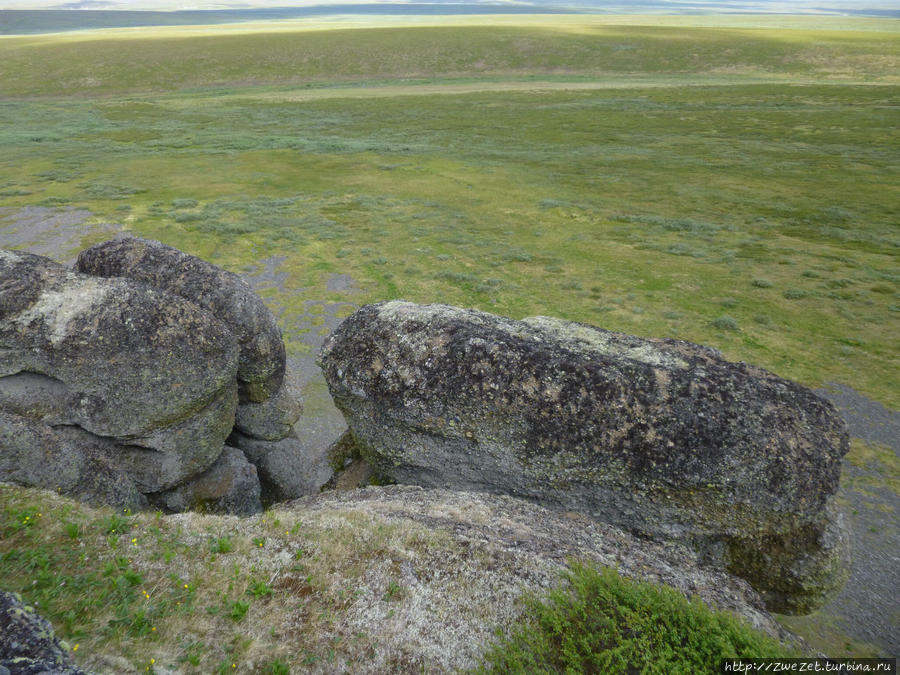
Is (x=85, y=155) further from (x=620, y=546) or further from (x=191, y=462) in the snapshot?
(x=620, y=546)

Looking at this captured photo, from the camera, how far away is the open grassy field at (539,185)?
2764cm

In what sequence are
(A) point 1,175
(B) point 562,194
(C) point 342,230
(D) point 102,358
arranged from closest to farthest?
1. (D) point 102,358
2. (C) point 342,230
3. (B) point 562,194
4. (A) point 1,175

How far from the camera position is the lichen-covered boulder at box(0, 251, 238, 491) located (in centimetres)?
1162

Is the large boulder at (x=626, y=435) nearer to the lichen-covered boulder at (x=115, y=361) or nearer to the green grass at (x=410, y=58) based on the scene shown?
the lichen-covered boulder at (x=115, y=361)

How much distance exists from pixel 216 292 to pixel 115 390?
13.3 ft

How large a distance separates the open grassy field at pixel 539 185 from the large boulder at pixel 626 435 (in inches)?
490

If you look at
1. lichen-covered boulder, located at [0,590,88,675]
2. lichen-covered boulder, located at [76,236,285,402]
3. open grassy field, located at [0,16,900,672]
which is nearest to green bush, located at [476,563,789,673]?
open grassy field, located at [0,16,900,672]

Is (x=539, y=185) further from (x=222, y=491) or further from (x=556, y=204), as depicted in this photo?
(x=222, y=491)

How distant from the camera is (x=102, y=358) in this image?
1183 centimetres

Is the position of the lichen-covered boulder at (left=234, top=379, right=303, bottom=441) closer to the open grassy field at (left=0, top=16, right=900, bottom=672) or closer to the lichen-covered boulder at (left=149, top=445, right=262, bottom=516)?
the lichen-covered boulder at (left=149, top=445, right=262, bottom=516)

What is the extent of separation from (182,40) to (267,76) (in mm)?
45342

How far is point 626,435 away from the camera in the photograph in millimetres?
10602

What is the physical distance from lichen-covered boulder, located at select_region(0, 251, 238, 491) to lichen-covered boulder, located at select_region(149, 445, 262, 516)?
0.55 m

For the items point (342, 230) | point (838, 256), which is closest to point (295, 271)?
point (342, 230)
